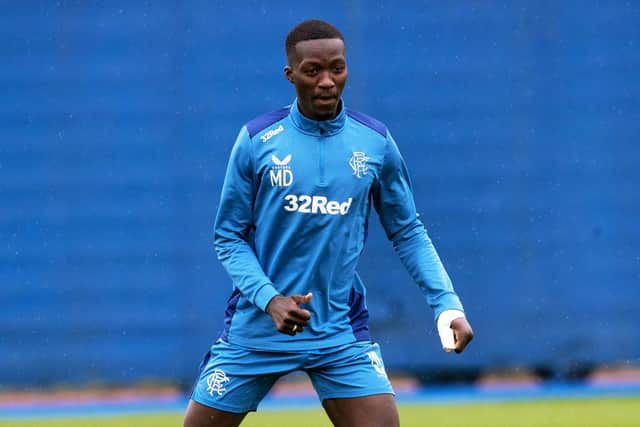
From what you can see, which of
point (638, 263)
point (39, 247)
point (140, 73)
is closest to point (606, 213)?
point (638, 263)

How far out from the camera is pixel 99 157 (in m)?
8.57

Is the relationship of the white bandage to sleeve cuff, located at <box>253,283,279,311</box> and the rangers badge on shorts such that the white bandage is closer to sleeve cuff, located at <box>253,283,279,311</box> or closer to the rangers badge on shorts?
sleeve cuff, located at <box>253,283,279,311</box>

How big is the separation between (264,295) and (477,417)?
148 inches

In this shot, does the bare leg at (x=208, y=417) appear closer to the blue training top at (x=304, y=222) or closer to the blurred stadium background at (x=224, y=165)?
the blue training top at (x=304, y=222)

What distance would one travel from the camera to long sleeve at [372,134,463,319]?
14.1ft

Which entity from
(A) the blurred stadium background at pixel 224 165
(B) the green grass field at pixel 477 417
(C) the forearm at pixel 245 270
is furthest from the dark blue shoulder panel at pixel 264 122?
(A) the blurred stadium background at pixel 224 165

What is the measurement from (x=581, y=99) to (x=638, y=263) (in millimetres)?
1190

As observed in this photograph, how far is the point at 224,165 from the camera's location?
853 centimetres

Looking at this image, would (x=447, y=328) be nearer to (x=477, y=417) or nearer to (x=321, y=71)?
(x=321, y=71)

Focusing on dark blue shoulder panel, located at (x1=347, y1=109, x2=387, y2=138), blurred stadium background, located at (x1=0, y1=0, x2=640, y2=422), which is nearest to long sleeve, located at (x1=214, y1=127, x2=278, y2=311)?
dark blue shoulder panel, located at (x1=347, y1=109, x2=387, y2=138)

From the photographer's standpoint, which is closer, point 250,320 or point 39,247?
point 250,320

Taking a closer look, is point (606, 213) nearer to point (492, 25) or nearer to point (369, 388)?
point (492, 25)

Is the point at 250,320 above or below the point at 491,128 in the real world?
below

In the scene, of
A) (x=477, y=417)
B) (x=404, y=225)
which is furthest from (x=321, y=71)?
(x=477, y=417)
